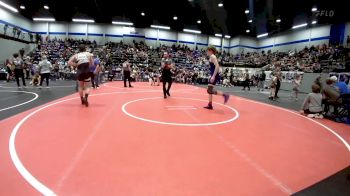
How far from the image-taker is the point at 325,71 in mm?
18719

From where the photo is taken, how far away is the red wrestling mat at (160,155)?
2.40 metres

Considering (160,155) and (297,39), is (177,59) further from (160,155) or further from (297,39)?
(160,155)

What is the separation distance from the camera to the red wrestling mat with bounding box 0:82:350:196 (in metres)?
2.40

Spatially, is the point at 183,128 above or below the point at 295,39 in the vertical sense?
below

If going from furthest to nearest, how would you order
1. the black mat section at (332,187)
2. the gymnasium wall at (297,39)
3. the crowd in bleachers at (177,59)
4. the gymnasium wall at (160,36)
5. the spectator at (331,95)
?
the gymnasium wall at (160,36)
the gymnasium wall at (297,39)
the crowd in bleachers at (177,59)
the spectator at (331,95)
the black mat section at (332,187)

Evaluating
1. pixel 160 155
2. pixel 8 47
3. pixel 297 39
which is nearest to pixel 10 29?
pixel 8 47

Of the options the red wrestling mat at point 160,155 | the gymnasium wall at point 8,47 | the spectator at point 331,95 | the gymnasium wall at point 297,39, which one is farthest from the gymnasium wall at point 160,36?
the red wrestling mat at point 160,155

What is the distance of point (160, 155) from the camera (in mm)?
3223

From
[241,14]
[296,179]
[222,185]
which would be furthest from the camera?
[241,14]

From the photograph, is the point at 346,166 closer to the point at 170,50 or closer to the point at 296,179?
the point at 296,179

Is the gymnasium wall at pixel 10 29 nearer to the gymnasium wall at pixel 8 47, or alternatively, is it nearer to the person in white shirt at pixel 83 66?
the gymnasium wall at pixel 8 47

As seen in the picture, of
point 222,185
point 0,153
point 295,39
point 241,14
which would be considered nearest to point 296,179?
point 222,185

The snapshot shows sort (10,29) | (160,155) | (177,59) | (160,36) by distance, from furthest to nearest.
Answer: (160,36)
(177,59)
(10,29)
(160,155)

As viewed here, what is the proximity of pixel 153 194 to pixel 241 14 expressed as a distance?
26332mm
